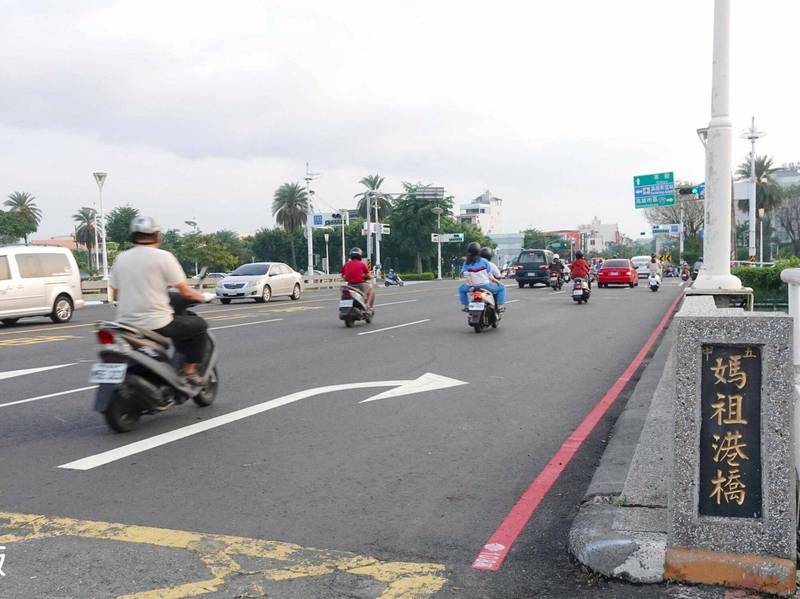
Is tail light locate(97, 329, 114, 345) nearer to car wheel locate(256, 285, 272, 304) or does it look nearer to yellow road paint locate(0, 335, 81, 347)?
yellow road paint locate(0, 335, 81, 347)

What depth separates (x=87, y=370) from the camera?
10.3 metres

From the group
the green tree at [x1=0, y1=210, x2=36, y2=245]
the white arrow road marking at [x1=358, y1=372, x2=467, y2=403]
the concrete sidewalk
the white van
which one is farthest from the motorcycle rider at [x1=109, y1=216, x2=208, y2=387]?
the green tree at [x1=0, y1=210, x2=36, y2=245]

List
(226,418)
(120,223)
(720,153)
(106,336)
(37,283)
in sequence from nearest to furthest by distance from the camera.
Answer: (106,336) → (226,418) → (720,153) → (37,283) → (120,223)

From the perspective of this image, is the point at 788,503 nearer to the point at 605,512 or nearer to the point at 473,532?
the point at 605,512

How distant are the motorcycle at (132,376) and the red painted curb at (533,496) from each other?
11.0 ft

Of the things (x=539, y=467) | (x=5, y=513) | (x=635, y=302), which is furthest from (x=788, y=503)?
(x=635, y=302)

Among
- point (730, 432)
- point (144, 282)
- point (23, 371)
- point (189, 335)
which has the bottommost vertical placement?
point (23, 371)

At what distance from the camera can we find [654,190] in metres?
48.5

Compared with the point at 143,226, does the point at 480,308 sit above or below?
below

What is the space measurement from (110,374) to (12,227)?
7606 cm

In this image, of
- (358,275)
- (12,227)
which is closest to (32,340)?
(358,275)

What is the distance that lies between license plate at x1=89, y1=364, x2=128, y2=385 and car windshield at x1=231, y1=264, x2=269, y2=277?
21838 millimetres

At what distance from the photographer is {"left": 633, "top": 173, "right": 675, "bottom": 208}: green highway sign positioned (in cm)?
4812

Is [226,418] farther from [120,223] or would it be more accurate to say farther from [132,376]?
[120,223]
